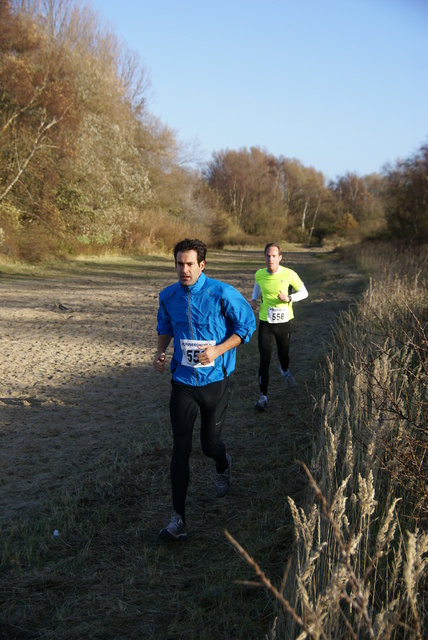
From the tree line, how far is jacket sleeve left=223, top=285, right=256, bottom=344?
20799mm

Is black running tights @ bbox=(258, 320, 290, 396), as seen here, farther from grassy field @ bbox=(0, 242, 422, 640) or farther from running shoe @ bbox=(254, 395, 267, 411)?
grassy field @ bbox=(0, 242, 422, 640)

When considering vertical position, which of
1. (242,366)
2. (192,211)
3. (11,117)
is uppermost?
(11,117)

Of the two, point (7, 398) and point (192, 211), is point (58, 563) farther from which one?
point (192, 211)

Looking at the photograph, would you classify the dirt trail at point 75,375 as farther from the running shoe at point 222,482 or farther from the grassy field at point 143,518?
the running shoe at point 222,482

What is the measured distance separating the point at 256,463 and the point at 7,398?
3.55 m

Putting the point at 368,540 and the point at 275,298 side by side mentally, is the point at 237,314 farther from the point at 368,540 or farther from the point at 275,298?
the point at 275,298

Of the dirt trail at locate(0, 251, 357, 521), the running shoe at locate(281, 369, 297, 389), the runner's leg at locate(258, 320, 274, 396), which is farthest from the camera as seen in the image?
the running shoe at locate(281, 369, 297, 389)

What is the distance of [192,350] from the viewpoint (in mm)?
4410

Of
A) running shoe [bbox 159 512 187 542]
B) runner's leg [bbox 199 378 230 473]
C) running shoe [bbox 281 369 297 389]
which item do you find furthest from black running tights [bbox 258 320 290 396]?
running shoe [bbox 159 512 187 542]

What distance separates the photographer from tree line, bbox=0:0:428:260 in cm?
2464

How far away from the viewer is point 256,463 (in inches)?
219

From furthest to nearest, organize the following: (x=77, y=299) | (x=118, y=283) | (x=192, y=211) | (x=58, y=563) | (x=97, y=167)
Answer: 1. (x=192, y=211)
2. (x=97, y=167)
3. (x=118, y=283)
4. (x=77, y=299)
5. (x=58, y=563)

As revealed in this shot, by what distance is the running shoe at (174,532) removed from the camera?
420 cm

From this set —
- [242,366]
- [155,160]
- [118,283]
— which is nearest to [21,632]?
[242,366]
